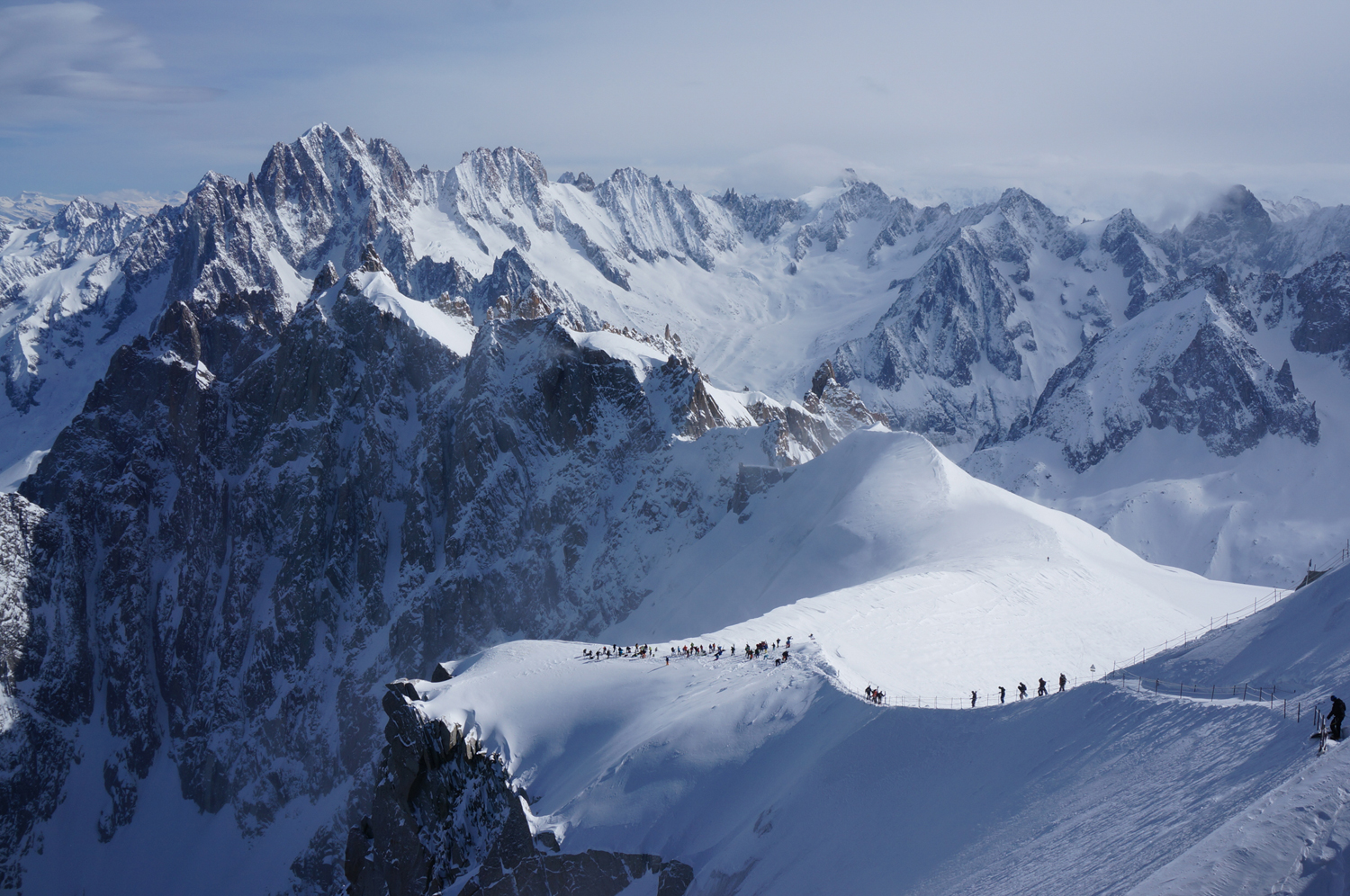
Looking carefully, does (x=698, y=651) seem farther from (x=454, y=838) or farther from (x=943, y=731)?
(x=943, y=731)

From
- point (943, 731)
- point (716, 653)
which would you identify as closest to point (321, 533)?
point (716, 653)

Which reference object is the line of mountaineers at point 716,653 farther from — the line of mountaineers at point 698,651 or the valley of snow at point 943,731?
the valley of snow at point 943,731

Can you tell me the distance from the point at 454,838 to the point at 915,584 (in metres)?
44.8

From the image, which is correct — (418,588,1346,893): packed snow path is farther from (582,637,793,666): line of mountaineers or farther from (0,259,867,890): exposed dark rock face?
(0,259,867,890): exposed dark rock face

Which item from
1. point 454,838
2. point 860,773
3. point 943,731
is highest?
point 943,731

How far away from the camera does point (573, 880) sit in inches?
2106

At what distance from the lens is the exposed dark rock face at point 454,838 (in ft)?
174

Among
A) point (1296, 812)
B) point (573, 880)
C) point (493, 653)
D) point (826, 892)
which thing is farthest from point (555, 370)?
point (1296, 812)

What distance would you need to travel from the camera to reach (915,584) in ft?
274

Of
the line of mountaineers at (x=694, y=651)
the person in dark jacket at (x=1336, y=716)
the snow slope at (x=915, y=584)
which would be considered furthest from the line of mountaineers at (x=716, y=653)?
the person in dark jacket at (x=1336, y=716)

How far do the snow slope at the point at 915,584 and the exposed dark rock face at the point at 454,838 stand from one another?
19487mm

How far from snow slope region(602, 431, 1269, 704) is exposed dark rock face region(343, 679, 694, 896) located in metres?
19.5

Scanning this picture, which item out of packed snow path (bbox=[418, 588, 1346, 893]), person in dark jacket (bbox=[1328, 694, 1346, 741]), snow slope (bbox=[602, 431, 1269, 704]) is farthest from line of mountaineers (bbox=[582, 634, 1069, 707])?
person in dark jacket (bbox=[1328, 694, 1346, 741])

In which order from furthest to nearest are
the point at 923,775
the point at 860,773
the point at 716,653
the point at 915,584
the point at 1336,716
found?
the point at 915,584 → the point at 716,653 → the point at 860,773 → the point at 923,775 → the point at 1336,716
